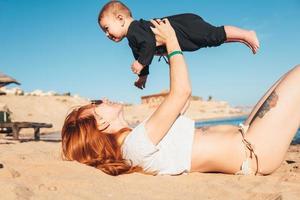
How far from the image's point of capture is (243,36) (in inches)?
179

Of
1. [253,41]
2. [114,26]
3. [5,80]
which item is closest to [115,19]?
[114,26]

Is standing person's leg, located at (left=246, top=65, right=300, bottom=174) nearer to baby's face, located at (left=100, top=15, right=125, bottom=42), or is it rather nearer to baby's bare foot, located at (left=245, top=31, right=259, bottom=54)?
baby's bare foot, located at (left=245, top=31, right=259, bottom=54)

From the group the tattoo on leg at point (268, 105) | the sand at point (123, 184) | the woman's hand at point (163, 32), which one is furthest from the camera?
the woman's hand at point (163, 32)

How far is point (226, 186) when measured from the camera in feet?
11.5

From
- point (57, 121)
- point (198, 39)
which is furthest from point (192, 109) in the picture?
point (198, 39)

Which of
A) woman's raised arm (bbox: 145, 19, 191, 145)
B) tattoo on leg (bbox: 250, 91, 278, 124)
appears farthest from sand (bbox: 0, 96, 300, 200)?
tattoo on leg (bbox: 250, 91, 278, 124)

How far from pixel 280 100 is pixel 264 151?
55 cm

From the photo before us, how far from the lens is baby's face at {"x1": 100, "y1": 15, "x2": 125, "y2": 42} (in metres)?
4.43

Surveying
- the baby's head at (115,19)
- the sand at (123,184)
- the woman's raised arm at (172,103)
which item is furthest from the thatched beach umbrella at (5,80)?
the woman's raised arm at (172,103)

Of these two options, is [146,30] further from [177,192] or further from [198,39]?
[177,192]

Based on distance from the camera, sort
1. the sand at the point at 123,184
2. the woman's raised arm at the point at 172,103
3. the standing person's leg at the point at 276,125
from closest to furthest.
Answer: the sand at the point at 123,184 → the woman's raised arm at the point at 172,103 → the standing person's leg at the point at 276,125

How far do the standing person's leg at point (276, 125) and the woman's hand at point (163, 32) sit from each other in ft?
3.95

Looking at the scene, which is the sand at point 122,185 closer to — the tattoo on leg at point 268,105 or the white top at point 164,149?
the white top at point 164,149

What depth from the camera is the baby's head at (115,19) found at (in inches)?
174
